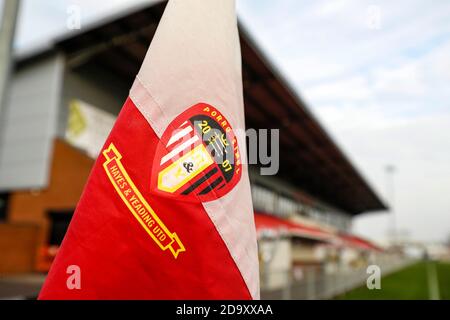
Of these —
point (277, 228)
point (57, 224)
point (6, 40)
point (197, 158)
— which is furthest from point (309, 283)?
point (197, 158)

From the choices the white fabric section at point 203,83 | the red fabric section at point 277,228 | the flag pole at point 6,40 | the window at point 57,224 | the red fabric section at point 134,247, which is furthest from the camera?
the window at point 57,224

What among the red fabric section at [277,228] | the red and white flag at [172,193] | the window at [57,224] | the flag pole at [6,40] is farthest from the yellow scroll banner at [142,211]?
the window at [57,224]

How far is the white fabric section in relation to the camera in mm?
1705

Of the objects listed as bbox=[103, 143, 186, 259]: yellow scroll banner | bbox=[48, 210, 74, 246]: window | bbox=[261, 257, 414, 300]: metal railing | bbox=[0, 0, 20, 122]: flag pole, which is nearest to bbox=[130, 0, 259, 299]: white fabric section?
bbox=[103, 143, 186, 259]: yellow scroll banner

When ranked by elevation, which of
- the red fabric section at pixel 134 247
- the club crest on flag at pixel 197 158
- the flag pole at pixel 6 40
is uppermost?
the flag pole at pixel 6 40

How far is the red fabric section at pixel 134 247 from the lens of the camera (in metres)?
1.56

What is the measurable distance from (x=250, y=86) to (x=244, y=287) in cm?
1512

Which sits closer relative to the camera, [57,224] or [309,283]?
[309,283]

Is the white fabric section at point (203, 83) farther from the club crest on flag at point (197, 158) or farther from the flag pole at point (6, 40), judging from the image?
the flag pole at point (6, 40)

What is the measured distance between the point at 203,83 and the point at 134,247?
0.77 meters

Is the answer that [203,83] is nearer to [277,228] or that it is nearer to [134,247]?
[134,247]

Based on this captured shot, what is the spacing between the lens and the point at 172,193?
162cm

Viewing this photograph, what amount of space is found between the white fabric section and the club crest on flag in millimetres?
38

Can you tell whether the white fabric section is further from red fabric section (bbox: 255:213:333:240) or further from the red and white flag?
red fabric section (bbox: 255:213:333:240)
